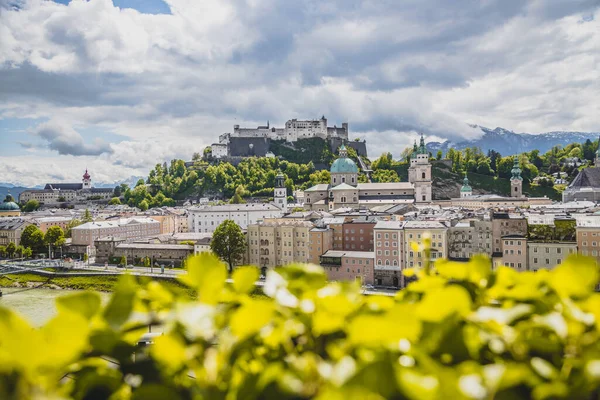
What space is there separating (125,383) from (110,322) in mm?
141

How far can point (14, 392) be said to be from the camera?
2.21ft

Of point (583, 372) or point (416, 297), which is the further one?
point (416, 297)

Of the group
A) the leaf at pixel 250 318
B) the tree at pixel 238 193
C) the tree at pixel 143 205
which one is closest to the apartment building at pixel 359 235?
the leaf at pixel 250 318

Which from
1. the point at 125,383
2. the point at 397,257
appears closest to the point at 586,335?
the point at 125,383

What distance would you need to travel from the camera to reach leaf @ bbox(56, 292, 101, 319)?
2.73ft

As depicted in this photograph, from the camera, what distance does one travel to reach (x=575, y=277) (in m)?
0.98

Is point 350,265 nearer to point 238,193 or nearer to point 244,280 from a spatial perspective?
point 244,280

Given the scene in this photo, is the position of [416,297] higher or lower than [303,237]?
higher

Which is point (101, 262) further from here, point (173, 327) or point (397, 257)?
point (173, 327)

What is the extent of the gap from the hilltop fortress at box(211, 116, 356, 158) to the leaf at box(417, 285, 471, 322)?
75.2 metres

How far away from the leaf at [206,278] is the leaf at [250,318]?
0.10 m

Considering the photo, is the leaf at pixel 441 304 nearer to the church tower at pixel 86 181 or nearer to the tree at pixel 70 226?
the tree at pixel 70 226

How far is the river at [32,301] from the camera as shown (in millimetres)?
21609

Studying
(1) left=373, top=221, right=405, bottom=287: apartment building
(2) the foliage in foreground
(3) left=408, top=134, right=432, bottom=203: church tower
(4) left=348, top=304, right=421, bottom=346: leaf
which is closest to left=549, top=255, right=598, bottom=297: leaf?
(2) the foliage in foreground
